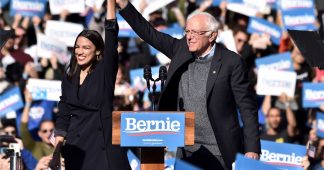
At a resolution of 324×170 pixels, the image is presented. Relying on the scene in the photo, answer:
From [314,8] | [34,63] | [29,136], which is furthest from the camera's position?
[314,8]

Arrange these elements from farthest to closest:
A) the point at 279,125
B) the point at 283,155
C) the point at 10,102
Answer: the point at 10,102
the point at 279,125
the point at 283,155

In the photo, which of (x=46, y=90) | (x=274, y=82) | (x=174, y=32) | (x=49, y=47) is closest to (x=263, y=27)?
(x=174, y=32)

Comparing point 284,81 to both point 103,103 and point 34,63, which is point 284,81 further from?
point 103,103

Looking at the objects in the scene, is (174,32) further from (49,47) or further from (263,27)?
(49,47)

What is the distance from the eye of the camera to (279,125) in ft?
40.0

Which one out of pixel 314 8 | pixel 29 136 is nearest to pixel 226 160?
pixel 29 136

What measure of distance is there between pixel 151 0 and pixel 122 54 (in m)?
0.75

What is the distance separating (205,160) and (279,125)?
4.93m

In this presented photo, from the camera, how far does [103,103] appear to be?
736 cm

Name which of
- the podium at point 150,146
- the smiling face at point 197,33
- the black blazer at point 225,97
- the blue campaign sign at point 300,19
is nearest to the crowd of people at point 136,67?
the blue campaign sign at point 300,19

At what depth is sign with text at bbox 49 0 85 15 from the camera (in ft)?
46.4

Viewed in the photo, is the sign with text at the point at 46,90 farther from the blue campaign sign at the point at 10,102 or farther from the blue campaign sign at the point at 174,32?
the blue campaign sign at the point at 174,32

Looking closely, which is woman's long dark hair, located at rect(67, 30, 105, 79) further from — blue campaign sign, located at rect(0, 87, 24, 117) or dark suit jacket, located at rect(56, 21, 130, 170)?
blue campaign sign, located at rect(0, 87, 24, 117)

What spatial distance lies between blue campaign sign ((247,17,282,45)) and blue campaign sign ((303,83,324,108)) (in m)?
1.46
